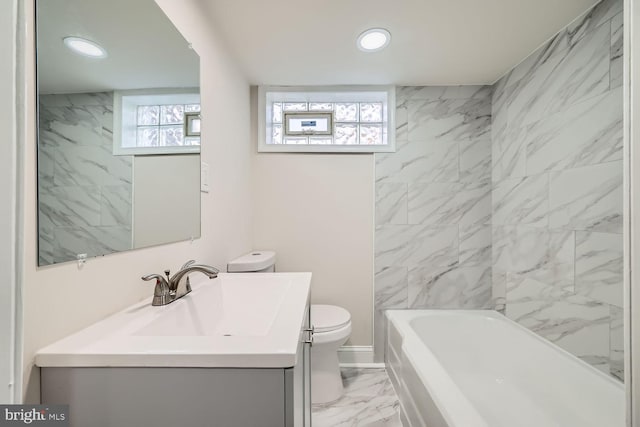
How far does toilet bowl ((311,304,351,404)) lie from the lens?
1.67 metres

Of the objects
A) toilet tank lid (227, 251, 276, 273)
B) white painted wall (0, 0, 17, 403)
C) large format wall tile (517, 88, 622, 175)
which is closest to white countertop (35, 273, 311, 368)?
white painted wall (0, 0, 17, 403)

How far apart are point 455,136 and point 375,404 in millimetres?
2017

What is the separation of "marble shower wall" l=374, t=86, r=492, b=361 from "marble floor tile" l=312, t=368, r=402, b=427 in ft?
0.85

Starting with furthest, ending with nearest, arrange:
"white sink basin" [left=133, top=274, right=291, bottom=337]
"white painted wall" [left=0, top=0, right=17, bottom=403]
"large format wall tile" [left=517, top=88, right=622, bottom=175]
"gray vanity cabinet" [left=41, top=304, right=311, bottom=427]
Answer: "large format wall tile" [left=517, top=88, right=622, bottom=175] < "white sink basin" [left=133, top=274, right=291, bottom=337] < "gray vanity cabinet" [left=41, top=304, right=311, bottom=427] < "white painted wall" [left=0, top=0, right=17, bottom=403]

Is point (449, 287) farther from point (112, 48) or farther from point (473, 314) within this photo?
point (112, 48)

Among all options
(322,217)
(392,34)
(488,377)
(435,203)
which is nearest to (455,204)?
(435,203)

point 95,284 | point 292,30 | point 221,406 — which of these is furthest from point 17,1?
point 292,30

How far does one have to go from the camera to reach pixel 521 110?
1.82 metres

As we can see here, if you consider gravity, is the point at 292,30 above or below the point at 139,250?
above

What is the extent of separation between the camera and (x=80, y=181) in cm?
69

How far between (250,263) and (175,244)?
2.01 ft

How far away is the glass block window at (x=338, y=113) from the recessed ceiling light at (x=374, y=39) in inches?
20.6

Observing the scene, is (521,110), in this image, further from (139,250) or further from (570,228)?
(139,250)

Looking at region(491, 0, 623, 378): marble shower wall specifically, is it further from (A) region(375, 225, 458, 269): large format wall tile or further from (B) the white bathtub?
(A) region(375, 225, 458, 269): large format wall tile
